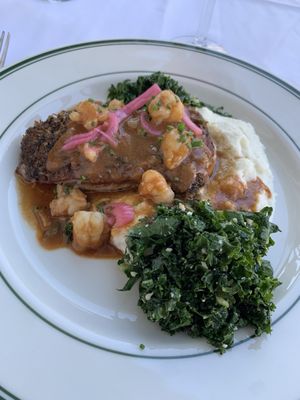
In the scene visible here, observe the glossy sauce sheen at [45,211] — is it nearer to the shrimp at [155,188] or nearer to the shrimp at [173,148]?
the shrimp at [155,188]

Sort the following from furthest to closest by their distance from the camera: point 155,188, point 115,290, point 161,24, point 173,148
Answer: point 161,24 → point 173,148 → point 155,188 → point 115,290

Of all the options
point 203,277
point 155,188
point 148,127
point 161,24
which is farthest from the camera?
point 161,24

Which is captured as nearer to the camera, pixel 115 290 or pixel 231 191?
pixel 115 290

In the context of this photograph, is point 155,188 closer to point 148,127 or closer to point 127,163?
point 127,163

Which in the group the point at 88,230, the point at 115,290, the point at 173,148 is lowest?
the point at 115,290

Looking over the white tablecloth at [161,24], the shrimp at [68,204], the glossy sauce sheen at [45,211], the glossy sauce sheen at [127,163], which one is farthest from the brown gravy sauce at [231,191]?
the white tablecloth at [161,24]

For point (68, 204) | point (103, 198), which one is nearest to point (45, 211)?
point (68, 204)

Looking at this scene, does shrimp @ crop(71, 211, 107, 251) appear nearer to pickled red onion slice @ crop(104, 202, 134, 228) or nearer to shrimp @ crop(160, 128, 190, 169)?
pickled red onion slice @ crop(104, 202, 134, 228)
